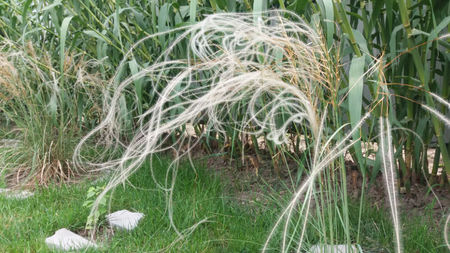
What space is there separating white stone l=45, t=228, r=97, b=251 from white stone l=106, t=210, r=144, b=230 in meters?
0.13

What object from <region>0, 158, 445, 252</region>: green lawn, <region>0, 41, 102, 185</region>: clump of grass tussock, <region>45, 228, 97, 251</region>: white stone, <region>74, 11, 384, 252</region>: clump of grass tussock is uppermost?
<region>74, 11, 384, 252</region>: clump of grass tussock

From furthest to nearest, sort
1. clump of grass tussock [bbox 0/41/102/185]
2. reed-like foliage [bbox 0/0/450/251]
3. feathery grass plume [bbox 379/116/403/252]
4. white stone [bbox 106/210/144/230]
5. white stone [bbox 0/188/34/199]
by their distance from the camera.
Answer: clump of grass tussock [bbox 0/41/102/185] → white stone [bbox 0/188/34/199] → white stone [bbox 106/210/144/230] → reed-like foliage [bbox 0/0/450/251] → feathery grass plume [bbox 379/116/403/252]

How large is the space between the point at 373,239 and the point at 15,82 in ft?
5.94

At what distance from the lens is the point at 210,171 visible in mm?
2475

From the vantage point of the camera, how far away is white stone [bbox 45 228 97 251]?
173 cm

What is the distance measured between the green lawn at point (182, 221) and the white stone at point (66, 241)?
0.03 m

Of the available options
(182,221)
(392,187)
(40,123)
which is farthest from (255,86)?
(40,123)

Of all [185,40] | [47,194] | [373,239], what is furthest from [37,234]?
[373,239]

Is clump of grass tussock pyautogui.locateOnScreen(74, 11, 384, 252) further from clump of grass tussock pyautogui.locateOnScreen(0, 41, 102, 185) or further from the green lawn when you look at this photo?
clump of grass tussock pyautogui.locateOnScreen(0, 41, 102, 185)

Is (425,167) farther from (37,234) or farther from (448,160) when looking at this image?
(37,234)

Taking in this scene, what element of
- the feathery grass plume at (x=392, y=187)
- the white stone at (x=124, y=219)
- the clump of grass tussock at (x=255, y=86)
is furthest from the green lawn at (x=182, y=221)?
the feathery grass plume at (x=392, y=187)

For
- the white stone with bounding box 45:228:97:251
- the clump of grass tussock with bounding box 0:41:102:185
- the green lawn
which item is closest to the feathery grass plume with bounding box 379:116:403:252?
the green lawn

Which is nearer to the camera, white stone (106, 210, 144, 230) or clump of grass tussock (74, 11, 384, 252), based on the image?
clump of grass tussock (74, 11, 384, 252)

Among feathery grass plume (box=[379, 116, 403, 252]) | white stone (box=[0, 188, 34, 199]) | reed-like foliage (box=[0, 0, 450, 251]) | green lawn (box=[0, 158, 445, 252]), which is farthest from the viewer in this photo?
white stone (box=[0, 188, 34, 199])
